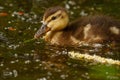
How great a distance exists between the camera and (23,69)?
757cm

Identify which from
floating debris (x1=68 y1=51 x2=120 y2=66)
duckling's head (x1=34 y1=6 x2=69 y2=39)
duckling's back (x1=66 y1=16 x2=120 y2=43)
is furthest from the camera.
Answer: duckling's head (x1=34 y1=6 x2=69 y2=39)

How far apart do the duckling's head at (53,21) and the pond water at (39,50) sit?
0.22m

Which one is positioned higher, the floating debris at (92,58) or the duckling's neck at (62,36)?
the duckling's neck at (62,36)

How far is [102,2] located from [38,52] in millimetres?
3534

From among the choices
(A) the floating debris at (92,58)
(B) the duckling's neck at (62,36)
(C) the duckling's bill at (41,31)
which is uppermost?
(C) the duckling's bill at (41,31)

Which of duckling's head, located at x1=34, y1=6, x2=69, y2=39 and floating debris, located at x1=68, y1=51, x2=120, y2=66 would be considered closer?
floating debris, located at x1=68, y1=51, x2=120, y2=66

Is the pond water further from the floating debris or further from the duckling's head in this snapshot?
the duckling's head

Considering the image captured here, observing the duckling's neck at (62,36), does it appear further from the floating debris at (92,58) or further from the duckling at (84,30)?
the floating debris at (92,58)

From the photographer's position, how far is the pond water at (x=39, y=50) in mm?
7375

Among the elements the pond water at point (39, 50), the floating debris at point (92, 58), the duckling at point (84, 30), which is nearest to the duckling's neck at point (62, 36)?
the duckling at point (84, 30)

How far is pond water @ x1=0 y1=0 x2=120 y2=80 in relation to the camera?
7.38 metres

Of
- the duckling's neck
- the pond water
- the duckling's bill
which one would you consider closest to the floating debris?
the pond water

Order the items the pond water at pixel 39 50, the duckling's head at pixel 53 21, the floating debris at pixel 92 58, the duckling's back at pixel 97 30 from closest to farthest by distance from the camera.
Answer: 1. the pond water at pixel 39 50
2. the floating debris at pixel 92 58
3. the duckling's back at pixel 97 30
4. the duckling's head at pixel 53 21

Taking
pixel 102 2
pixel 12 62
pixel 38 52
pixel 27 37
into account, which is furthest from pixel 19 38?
pixel 102 2
